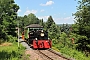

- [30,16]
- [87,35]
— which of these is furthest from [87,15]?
[30,16]

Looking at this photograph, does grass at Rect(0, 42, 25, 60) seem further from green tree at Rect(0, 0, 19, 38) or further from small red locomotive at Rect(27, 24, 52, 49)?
green tree at Rect(0, 0, 19, 38)

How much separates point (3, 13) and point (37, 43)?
1938 cm

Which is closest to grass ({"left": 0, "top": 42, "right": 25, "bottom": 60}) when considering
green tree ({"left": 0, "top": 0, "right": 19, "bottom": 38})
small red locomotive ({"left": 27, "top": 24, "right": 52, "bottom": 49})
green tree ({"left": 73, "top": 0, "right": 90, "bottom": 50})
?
small red locomotive ({"left": 27, "top": 24, "right": 52, "bottom": 49})

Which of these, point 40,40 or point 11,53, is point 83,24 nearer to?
point 40,40

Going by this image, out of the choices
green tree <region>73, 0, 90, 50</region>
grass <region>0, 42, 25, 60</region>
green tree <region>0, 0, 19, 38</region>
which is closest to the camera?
grass <region>0, 42, 25, 60</region>

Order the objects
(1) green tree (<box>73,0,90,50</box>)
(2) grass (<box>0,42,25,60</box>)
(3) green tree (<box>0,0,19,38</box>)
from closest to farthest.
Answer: (2) grass (<box>0,42,25,60</box>)
(1) green tree (<box>73,0,90,50</box>)
(3) green tree (<box>0,0,19,38</box>)

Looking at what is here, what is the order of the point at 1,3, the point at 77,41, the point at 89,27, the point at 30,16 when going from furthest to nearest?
1. the point at 30,16
2. the point at 1,3
3. the point at 77,41
4. the point at 89,27

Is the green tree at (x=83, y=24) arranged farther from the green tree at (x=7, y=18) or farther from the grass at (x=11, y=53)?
the green tree at (x=7, y=18)

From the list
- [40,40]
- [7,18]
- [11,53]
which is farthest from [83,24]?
[7,18]

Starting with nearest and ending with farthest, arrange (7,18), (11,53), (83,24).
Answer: (11,53) → (83,24) → (7,18)

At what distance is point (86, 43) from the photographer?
81.8 ft

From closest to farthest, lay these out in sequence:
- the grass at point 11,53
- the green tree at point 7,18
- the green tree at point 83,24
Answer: the grass at point 11,53 → the green tree at point 83,24 → the green tree at point 7,18

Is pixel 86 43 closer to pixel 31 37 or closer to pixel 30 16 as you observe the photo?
pixel 31 37

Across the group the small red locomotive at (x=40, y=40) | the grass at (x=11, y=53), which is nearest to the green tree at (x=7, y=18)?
the small red locomotive at (x=40, y=40)
